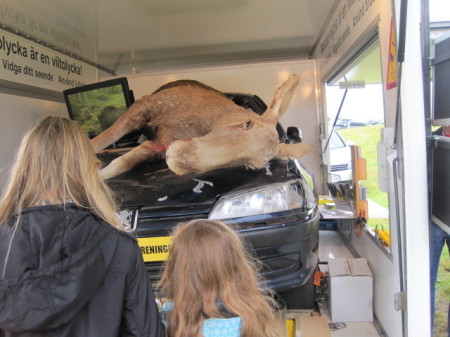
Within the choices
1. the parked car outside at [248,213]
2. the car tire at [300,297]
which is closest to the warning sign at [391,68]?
the parked car outside at [248,213]

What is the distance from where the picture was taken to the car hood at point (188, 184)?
2.70 m

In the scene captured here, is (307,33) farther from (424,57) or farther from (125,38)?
(424,57)

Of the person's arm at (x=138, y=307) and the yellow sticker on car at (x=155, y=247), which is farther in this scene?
the yellow sticker on car at (x=155, y=247)

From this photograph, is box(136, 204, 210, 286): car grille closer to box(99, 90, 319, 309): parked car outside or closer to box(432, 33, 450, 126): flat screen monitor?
box(99, 90, 319, 309): parked car outside

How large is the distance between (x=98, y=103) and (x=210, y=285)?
3.23m

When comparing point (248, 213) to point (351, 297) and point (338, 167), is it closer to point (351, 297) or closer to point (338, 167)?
point (351, 297)

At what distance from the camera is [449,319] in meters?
2.23

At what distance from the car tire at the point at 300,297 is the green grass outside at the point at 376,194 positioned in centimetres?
80

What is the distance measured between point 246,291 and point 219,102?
8.32 ft

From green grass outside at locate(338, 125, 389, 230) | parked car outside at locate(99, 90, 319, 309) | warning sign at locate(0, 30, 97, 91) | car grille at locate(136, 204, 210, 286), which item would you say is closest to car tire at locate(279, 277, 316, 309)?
parked car outside at locate(99, 90, 319, 309)

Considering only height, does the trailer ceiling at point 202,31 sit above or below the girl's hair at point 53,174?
above

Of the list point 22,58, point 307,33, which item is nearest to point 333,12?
point 307,33

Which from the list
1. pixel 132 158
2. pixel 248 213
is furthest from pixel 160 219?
pixel 132 158

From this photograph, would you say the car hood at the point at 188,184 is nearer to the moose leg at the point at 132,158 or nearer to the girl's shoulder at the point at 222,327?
the moose leg at the point at 132,158
